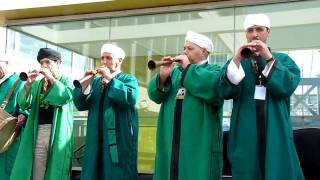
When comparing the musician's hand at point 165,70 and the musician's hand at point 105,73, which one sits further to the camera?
the musician's hand at point 105,73

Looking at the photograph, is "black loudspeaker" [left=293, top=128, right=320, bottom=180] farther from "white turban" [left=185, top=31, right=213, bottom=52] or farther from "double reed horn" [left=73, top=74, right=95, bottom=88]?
"double reed horn" [left=73, top=74, right=95, bottom=88]

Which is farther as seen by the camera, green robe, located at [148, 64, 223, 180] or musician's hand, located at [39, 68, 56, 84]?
musician's hand, located at [39, 68, 56, 84]

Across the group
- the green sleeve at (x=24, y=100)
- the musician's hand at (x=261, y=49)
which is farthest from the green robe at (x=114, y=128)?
the musician's hand at (x=261, y=49)

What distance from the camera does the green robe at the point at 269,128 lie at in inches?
100

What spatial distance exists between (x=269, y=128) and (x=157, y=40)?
248cm

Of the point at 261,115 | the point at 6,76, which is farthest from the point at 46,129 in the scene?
the point at 261,115

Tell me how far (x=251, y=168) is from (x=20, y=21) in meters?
3.83

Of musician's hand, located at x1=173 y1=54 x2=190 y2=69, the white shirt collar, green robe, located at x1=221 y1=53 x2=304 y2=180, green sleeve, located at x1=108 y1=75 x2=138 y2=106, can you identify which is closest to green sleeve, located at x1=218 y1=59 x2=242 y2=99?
green robe, located at x1=221 y1=53 x2=304 y2=180

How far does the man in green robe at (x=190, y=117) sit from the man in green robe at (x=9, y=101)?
5.11 feet

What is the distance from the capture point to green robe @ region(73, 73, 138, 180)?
11.0 ft

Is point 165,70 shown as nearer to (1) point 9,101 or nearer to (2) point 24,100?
(2) point 24,100

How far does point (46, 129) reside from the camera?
147 inches

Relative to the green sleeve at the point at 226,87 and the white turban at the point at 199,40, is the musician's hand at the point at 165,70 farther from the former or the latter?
the green sleeve at the point at 226,87

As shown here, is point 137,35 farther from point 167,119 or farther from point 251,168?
point 251,168
